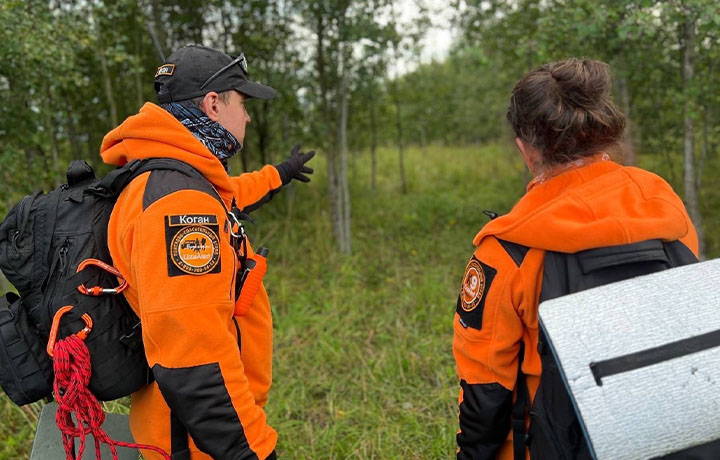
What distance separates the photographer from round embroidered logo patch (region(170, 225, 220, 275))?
1.30 m

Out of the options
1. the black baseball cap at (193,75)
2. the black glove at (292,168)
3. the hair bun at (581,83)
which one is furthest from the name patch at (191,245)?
the black glove at (292,168)

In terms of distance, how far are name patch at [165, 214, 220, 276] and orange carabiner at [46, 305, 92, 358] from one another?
29cm

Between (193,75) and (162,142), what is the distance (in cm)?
28

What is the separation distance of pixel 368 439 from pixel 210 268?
2258 millimetres

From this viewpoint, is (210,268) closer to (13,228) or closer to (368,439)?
(13,228)

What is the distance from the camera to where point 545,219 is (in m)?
1.20

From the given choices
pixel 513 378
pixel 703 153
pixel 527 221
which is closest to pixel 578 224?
pixel 527 221

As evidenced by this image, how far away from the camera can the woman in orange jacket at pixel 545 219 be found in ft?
3.92

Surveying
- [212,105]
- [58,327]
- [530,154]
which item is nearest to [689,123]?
[530,154]

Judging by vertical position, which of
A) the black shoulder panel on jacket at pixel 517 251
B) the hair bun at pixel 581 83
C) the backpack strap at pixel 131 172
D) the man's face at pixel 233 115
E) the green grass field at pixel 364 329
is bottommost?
the green grass field at pixel 364 329

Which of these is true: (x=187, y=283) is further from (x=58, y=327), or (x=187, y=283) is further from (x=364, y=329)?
(x=364, y=329)

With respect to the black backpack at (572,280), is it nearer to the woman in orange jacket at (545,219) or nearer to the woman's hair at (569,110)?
the woman in orange jacket at (545,219)

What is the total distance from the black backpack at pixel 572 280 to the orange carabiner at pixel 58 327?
1183mm

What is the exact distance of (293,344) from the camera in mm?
4504
